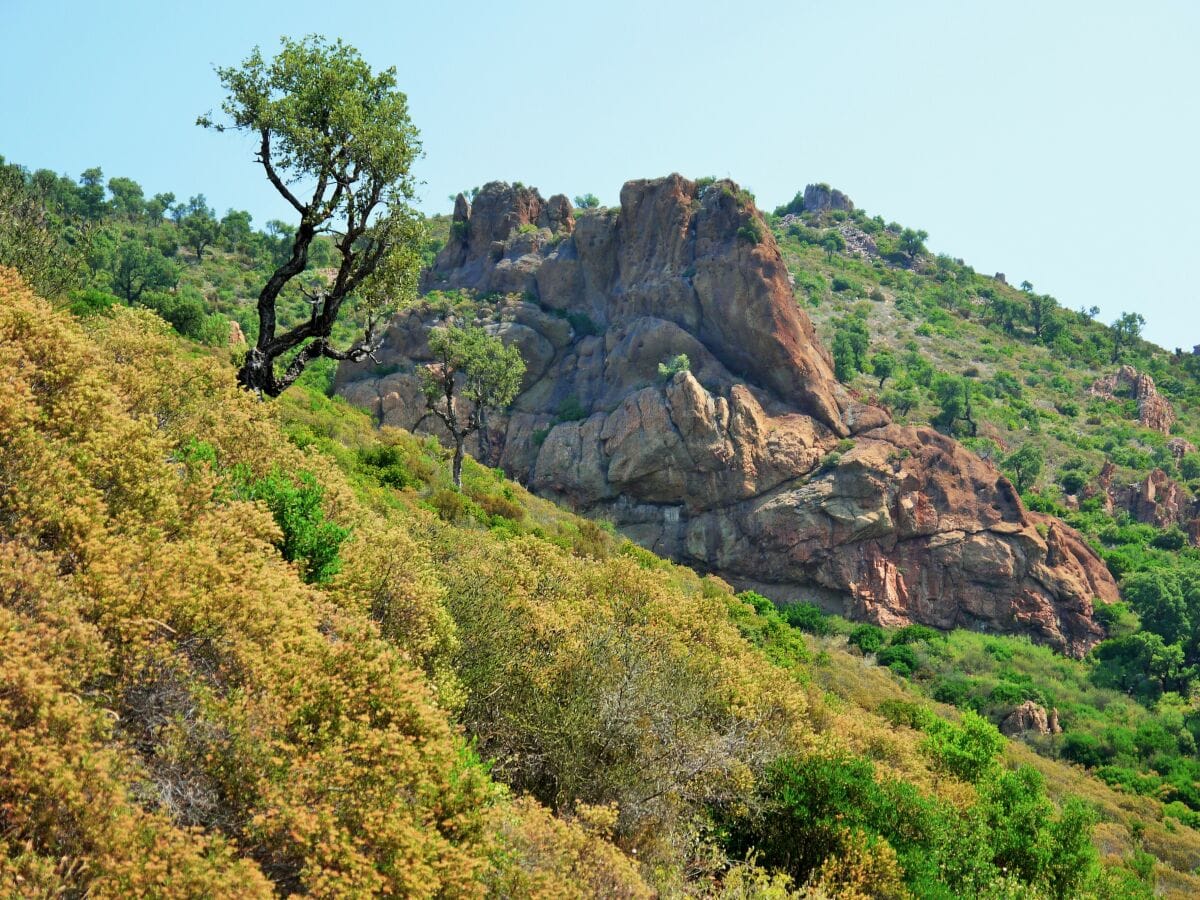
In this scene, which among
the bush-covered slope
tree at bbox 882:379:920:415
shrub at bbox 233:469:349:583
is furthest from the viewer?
tree at bbox 882:379:920:415

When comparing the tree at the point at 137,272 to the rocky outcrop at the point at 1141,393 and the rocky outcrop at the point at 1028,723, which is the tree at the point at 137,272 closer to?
the rocky outcrop at the point at 1028,723

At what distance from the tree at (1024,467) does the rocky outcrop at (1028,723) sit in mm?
31929

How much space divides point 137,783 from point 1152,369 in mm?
126029

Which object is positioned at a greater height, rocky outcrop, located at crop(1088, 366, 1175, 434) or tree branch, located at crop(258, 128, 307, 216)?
rocky outcrop, located at crop(1088, 366, 1175, 434)

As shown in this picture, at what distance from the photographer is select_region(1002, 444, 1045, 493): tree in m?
77.9

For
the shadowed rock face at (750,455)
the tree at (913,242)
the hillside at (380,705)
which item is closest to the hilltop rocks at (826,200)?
the tree at (913,242)

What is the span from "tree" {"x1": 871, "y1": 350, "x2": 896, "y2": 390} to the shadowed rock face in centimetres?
1793

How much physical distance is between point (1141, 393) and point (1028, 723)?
2529 inches

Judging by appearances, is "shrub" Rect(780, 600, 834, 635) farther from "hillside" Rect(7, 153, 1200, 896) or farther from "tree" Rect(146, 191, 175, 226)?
"tree" Rect(146, 191, 175, 226)

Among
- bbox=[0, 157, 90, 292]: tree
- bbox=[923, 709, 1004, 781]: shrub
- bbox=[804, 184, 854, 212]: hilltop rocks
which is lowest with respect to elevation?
bbox=[923, 709, 1004, 781]: shrub

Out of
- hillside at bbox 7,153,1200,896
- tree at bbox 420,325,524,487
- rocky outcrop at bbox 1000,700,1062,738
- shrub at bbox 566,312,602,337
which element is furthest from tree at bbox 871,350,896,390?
hillside at bbox 7,153,1200,896

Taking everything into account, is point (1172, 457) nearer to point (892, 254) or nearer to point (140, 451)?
point (892, 254)

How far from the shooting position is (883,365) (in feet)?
278

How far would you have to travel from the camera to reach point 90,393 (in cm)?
1197
